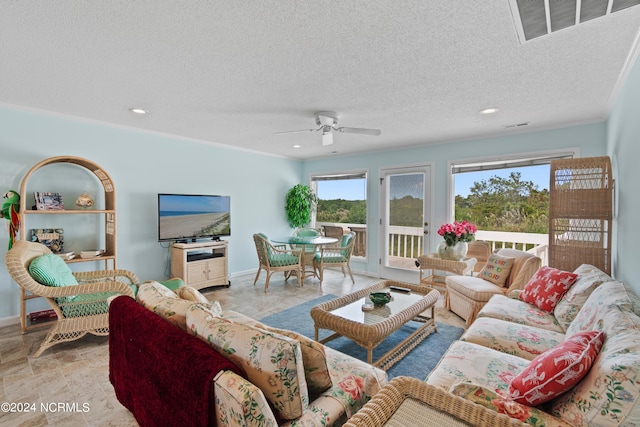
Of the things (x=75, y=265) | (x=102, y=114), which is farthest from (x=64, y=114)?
(x=75, y=265)

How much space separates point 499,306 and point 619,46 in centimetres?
198

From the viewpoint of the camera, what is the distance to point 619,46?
1920 mm

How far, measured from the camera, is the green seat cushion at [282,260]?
4.54 m

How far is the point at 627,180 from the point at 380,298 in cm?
208

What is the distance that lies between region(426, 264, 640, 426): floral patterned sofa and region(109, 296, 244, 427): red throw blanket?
1.00 metres

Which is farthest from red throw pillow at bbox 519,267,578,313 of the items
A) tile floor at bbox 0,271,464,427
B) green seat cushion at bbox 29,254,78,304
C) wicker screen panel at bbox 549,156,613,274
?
green seat cushion at bbox 29,254,78,304

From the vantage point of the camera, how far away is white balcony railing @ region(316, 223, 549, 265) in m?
4.13

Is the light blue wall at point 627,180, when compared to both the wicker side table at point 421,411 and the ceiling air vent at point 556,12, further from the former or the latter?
the wicker side table at point 421,411

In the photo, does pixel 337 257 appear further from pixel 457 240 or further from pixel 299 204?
pixel 457 240

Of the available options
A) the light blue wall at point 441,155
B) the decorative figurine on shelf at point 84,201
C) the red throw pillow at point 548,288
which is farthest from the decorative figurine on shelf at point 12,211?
the red throw pillow at point 548,288

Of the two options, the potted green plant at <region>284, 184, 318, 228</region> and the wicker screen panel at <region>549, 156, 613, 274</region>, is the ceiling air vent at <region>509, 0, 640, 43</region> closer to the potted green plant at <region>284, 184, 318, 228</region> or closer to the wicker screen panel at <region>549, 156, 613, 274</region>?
the wicker screen panel at <region>549, 156, 613, 274</region>

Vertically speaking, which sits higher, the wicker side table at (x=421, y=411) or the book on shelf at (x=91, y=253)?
the book on shelf at (x=91, y=253)

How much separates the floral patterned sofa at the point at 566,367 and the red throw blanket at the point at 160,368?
1004mm

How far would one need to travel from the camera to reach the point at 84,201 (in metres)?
3.50
